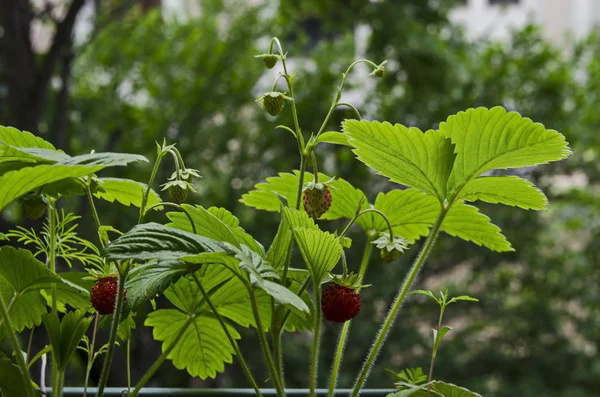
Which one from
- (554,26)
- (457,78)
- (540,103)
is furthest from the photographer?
(554,26)

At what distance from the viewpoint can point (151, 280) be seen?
1.28ft

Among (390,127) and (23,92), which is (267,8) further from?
(390,127)

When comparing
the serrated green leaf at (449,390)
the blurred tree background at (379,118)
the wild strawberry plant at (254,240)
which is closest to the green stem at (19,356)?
the wild strawberry plant at (254,240)

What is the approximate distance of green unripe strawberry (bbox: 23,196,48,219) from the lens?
44cm

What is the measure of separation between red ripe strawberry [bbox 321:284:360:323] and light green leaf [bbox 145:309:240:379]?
0.10 meters

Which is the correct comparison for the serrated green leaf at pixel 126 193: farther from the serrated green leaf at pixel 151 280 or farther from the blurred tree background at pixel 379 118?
the blurred tree background at pixel 379 118

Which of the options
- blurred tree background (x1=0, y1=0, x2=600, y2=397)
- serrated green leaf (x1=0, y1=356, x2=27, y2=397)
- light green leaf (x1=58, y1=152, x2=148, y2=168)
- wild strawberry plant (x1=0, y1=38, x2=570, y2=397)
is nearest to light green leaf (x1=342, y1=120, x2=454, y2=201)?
wild strawberry plant (x1=0, y1=38, x2=570, y2=397)

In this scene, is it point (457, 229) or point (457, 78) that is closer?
point (457, 229)

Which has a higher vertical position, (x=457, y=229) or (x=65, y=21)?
(x=65, y=21)

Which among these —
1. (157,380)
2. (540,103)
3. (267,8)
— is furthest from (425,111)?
(157,380)

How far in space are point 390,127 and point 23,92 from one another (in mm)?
1571

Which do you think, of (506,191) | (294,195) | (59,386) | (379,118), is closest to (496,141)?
(506,191)

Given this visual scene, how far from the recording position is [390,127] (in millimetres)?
420

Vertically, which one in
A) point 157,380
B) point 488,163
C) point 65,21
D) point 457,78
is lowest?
point 157,380
